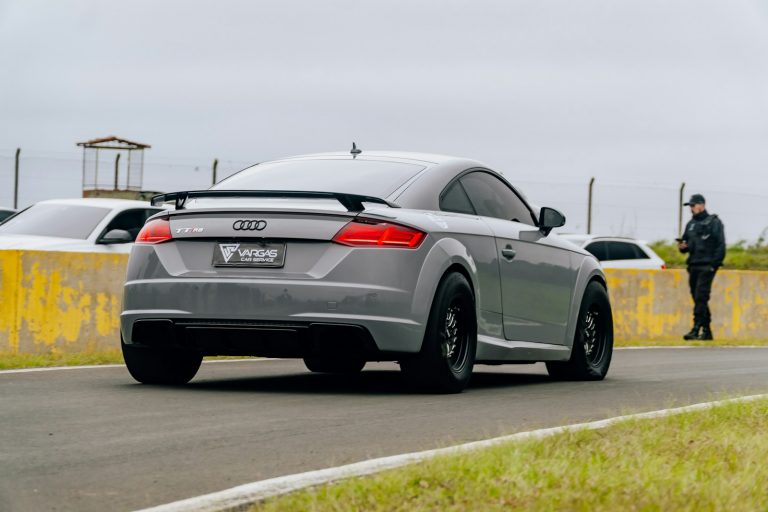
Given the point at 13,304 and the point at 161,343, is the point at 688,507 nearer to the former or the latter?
the point at 161,343

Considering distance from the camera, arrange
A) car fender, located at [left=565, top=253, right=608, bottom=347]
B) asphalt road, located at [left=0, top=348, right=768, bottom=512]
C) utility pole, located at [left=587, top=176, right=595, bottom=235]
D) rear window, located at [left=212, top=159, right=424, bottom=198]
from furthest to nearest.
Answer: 1. utility pole, located at [left=587, top=176, right=595, bottom=235]
2. car fender, located at [left=565, top=253, right=608, bottom=347]
3. rear window, located at [left=212, top=159, right=424, bottom=198]
4. asphalt road, located at [left=0, top=348, right=768, bottom=512]

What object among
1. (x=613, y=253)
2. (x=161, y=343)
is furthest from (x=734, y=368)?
(x=613, y=253)

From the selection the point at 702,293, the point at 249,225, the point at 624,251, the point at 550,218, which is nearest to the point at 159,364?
the point at 249,225

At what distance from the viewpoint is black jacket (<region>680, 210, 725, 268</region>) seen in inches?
861

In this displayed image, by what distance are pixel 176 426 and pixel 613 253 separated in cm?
2116

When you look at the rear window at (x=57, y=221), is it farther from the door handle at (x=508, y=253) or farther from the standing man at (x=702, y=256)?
the standing man at (x=702, y=256)

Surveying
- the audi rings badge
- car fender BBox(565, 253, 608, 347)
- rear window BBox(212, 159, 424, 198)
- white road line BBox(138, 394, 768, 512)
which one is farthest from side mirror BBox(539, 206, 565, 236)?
white road line BBox(138, 394, 768, 512)

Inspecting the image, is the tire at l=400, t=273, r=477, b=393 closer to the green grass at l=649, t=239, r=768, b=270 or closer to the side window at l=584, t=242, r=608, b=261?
the side window at l=584, t=242, r=608, b=261

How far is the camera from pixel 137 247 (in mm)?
9242

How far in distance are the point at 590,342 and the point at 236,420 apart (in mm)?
4625

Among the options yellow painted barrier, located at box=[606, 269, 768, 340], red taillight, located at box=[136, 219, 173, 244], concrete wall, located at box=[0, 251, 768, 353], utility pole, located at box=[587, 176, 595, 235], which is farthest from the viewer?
utility pole, located at box=[587, 176, 595, 235]

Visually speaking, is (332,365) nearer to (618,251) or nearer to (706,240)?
(706,240)

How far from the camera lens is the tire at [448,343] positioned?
8.90m

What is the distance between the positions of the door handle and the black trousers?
12.3 meters
